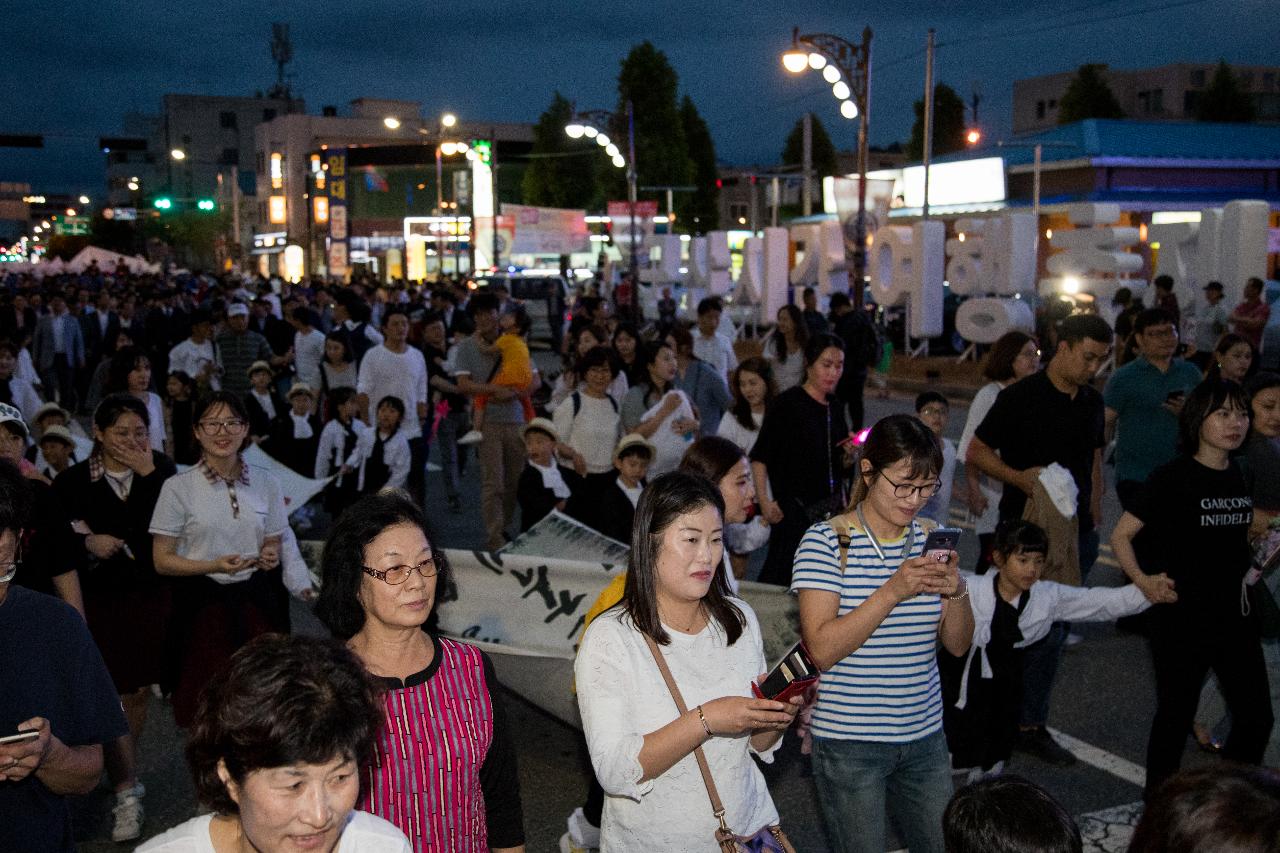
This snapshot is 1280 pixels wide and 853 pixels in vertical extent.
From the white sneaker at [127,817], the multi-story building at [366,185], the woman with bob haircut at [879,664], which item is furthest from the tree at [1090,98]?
the woman with bob haircut at [879,664]

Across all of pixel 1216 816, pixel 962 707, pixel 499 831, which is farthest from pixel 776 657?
pixel 1216 816

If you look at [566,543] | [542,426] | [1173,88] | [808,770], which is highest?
[1173,88]

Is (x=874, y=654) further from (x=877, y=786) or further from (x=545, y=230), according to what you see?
(x=545, y=230)

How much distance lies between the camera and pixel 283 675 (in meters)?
2.39

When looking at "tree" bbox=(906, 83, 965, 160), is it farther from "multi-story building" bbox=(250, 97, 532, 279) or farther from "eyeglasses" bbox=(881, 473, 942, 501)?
"eyeglasses" bbox=(881, 473, 942, 501)

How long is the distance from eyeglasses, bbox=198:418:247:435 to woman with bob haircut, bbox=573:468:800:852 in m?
2.84

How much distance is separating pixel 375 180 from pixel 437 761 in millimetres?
80177

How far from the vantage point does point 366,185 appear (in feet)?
266

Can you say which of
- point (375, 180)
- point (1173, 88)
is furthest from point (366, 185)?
point (1173, 88)

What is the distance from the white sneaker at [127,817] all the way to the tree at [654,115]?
64210mm

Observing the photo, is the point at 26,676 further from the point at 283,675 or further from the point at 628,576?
the point at 628,576

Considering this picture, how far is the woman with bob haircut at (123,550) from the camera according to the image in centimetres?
570

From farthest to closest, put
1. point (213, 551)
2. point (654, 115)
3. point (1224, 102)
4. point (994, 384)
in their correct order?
point (654, 115)
point (1224, 102)
point (994, 384)
point (213, 551)

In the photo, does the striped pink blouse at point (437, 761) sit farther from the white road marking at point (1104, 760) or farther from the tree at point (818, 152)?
the tree at point (818, 152)
